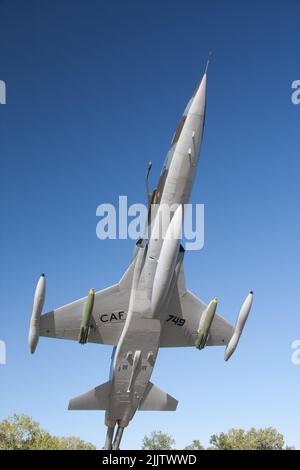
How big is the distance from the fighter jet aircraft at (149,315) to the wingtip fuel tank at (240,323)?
42 mm

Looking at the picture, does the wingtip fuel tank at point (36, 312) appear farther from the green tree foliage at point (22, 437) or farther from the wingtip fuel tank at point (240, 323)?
the green tree foliage at point (22, 437)

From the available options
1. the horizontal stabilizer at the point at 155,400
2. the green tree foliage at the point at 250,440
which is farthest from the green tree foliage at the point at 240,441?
the horizontal stabilizer at the point at 155,400

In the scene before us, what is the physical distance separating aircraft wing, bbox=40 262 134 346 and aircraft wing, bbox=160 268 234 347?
2.21m

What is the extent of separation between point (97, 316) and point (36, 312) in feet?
10.8

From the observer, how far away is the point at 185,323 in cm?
2264

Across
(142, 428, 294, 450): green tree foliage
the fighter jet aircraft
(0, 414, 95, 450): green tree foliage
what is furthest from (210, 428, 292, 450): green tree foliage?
the fighter jet aircraft

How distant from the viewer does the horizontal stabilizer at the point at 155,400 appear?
74.3 feet

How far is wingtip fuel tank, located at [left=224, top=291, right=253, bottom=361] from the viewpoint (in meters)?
20.1

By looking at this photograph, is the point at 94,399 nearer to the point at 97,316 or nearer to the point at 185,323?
the point at 97,316

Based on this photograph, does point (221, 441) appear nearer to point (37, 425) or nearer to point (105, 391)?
point (37, 425)

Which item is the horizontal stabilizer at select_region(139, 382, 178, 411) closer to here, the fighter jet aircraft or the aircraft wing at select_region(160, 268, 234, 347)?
the fighter jet aircraft

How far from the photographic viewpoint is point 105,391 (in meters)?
21.9
